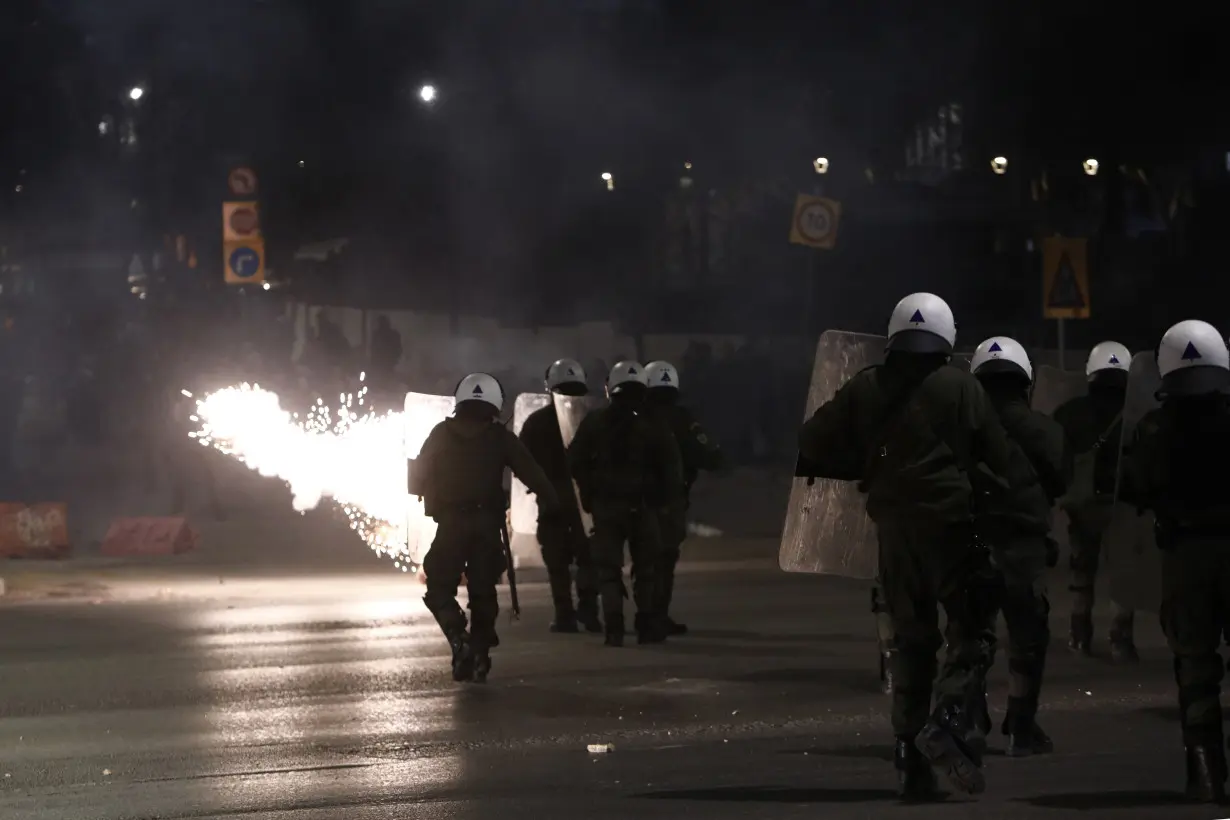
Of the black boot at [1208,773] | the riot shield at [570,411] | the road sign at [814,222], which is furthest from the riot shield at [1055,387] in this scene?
the road sign at [814,222]

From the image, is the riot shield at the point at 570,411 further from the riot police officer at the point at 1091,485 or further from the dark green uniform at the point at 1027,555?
the dark green uniform at the point at 1027,555

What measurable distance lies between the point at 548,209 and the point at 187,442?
1494 cm

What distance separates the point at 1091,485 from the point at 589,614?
153 inches

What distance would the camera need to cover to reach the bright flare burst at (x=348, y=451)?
1448 cm

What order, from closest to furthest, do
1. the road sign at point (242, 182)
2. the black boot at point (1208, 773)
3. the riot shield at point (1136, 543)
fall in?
the black boot at point (1208, 773)
the riot shield at point (1136, 543)
the road sign at point (242, 182)

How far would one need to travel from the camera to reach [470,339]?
35094 mm

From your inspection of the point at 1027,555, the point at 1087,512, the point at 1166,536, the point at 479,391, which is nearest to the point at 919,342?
the point at 1166,536

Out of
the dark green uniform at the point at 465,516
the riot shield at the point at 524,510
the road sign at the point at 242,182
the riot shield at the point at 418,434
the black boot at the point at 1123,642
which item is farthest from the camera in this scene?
the road sign at the point at 242,182

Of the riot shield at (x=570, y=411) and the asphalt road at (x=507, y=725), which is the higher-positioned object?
the riot shield at (x=570, y=411)

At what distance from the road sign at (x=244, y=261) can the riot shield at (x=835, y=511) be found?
20.4 meters

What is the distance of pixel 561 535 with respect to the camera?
1382cm

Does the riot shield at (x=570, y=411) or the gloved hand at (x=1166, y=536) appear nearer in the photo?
the gloved hand at (x=1166, y=536)

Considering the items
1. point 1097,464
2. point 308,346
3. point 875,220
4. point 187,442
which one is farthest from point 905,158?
point 1097,464

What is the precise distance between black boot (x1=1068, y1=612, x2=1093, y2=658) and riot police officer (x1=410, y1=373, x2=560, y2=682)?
366cm
